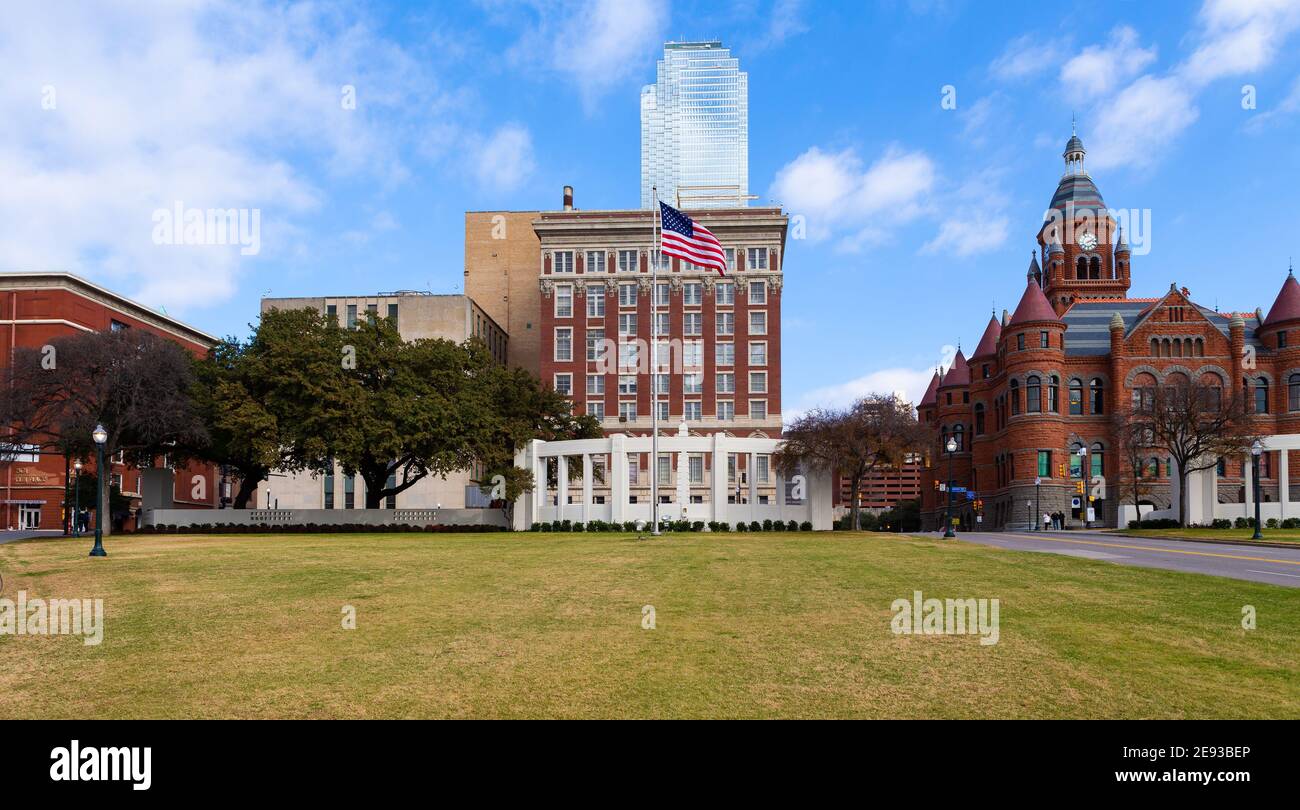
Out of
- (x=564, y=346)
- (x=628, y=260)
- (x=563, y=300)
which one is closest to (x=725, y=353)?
(x=628, y=260)

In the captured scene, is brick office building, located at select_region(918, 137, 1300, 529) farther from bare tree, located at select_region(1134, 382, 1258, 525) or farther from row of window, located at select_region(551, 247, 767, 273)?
row of window, located at select_region(551, 247, 767, 273)

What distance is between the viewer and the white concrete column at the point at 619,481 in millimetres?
56312

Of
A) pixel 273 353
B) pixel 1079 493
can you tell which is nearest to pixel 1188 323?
pixel 1079 493

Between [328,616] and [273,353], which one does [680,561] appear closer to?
[328,616]

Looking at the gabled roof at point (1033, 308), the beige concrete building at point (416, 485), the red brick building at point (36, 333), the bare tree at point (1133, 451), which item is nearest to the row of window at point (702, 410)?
the beige concrete building at point (416, 485)

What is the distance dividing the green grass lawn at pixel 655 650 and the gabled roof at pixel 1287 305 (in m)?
83.2

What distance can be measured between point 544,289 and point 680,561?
92.1 metres

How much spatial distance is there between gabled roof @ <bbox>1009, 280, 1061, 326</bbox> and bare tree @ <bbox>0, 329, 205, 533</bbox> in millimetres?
71870

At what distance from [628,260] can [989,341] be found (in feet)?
142

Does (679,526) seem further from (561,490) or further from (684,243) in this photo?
(684,243)

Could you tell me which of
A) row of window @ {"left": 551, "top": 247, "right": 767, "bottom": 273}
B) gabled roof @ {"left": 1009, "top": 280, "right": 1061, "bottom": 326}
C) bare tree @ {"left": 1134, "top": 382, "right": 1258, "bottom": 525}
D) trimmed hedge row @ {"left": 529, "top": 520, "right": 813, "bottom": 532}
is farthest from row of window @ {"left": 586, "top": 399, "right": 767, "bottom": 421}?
trimmed hedge row @ {"left": 529, "top": 520, "right": 813, "bottom": 532}

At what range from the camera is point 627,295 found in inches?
4567
